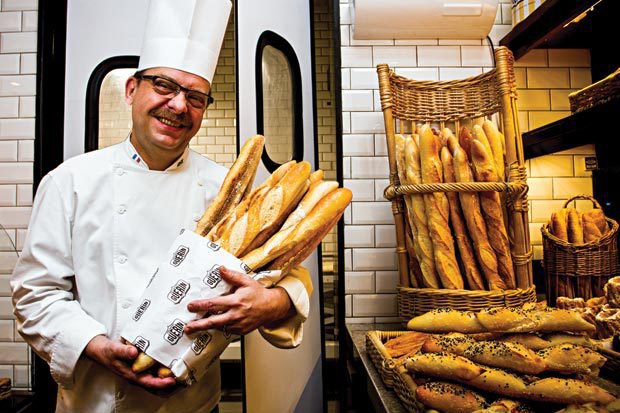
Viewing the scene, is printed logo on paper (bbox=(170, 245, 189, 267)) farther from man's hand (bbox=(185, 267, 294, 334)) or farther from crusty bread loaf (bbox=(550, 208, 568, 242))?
crusty bread loaf (bbox=(550, 208, 568, 242))

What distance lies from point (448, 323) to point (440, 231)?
437 mm

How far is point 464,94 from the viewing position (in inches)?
64.7

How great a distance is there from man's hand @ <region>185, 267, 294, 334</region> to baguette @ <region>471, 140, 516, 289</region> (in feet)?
2.63

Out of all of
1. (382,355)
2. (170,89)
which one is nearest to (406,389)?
(382,355)

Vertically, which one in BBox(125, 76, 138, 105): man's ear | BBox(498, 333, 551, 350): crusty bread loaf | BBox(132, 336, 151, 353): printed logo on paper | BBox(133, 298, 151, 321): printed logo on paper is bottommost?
BBox(498, 333, 551, 350): crusty bread loaf

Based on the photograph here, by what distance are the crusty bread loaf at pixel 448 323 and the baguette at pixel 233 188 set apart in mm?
528

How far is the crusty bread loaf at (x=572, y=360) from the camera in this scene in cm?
70

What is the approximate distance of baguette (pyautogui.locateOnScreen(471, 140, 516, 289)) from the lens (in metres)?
1.32

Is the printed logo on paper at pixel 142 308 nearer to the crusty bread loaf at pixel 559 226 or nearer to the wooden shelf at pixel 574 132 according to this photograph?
the wooden shelf at pixel 574 132

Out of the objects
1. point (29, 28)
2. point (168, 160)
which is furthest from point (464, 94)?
point (29, 28)

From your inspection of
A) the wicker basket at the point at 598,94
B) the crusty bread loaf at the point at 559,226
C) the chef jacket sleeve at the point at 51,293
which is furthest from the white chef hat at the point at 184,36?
the crusty bread loaf at the point at 559,226

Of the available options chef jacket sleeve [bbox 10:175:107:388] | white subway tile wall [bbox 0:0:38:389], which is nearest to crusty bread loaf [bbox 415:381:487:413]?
chef jacket sleeve [bbox 10:175:107:388]

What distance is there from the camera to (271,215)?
36.7 inches

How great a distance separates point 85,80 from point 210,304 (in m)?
1.51
